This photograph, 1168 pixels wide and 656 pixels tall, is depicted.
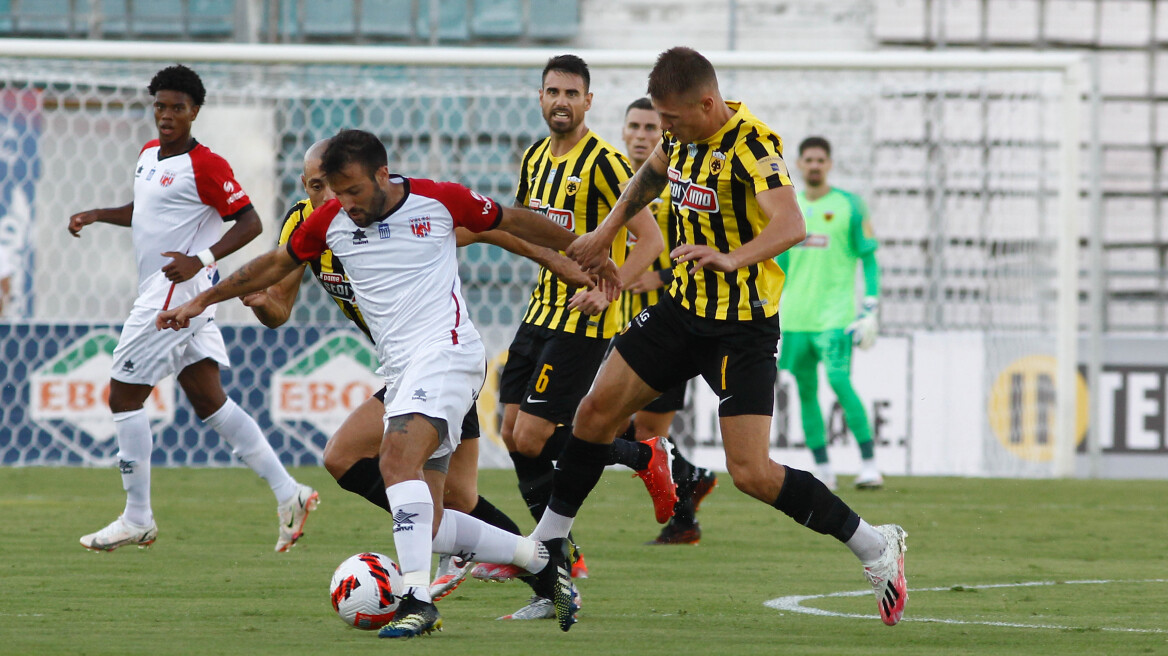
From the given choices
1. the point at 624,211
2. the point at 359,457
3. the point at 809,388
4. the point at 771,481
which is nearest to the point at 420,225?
the point at 624,211

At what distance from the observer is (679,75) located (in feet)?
16.9

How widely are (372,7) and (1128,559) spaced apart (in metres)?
12.4

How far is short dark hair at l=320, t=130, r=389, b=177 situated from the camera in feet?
16.3

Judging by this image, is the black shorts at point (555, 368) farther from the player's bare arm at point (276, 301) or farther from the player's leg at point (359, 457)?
the player's bare arm at point (276, 301)

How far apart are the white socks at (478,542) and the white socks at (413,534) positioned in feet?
0.81

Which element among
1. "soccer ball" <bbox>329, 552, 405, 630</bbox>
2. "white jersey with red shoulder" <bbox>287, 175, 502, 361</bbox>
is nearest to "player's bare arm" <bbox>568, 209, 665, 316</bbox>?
"white jersey with red shoulder" <bbox>287, 175, 502, 361</bbox>

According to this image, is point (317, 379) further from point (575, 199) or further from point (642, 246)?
point (642, 246)

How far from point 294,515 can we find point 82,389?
564 centimetres

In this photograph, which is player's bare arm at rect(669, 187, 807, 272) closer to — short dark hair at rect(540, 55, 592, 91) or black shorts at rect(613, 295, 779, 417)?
black shorts at rect(613, 295, 779, 417)

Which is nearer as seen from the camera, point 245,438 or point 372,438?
point 372,438

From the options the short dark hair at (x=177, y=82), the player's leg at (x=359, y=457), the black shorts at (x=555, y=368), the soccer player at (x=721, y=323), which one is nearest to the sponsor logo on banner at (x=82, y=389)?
the short dark hair at (x=177, y=82)

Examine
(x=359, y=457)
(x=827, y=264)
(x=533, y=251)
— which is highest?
(x=533, y=251)

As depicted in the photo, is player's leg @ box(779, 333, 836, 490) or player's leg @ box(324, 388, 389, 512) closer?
player's leg @ box(324, 388, 389, 512)

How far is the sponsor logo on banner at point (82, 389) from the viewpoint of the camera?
40.0 feet
